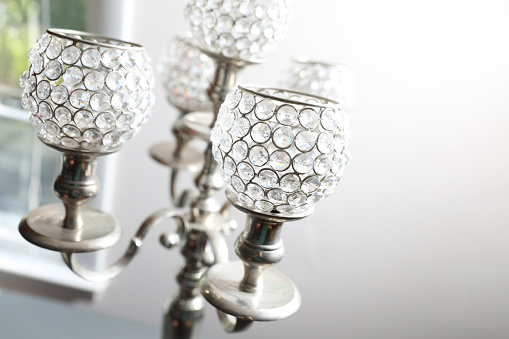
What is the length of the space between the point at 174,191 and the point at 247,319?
0.42 metres

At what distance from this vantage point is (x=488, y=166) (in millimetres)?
1275

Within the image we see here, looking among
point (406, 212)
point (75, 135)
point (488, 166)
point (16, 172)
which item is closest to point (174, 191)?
point (75, 135)

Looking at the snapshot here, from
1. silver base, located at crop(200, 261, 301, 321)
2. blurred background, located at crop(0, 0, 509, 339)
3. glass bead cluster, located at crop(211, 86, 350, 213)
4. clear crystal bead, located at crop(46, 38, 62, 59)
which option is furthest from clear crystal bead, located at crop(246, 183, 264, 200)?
blurred background, located at crop(0, 0, 509, 339)

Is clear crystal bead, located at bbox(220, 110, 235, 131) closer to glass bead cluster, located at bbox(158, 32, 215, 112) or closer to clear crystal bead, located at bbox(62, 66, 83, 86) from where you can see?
clear crystal bead, located at bbox(62, 66, 83, 86)

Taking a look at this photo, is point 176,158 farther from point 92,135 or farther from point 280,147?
point 280,147

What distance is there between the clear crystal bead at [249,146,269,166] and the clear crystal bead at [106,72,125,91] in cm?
16

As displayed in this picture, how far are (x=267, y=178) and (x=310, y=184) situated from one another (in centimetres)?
4

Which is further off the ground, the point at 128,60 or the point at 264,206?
the point at 128,60

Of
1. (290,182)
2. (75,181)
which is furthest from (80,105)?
(290,182)

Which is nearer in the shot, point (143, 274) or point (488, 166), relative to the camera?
point (488, 166)

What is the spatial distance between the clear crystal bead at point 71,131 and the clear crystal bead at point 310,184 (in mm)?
242

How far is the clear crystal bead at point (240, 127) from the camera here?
435mm

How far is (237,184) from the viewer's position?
Answer: 0.47 meters

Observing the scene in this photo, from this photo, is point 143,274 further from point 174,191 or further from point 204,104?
point 204,104
